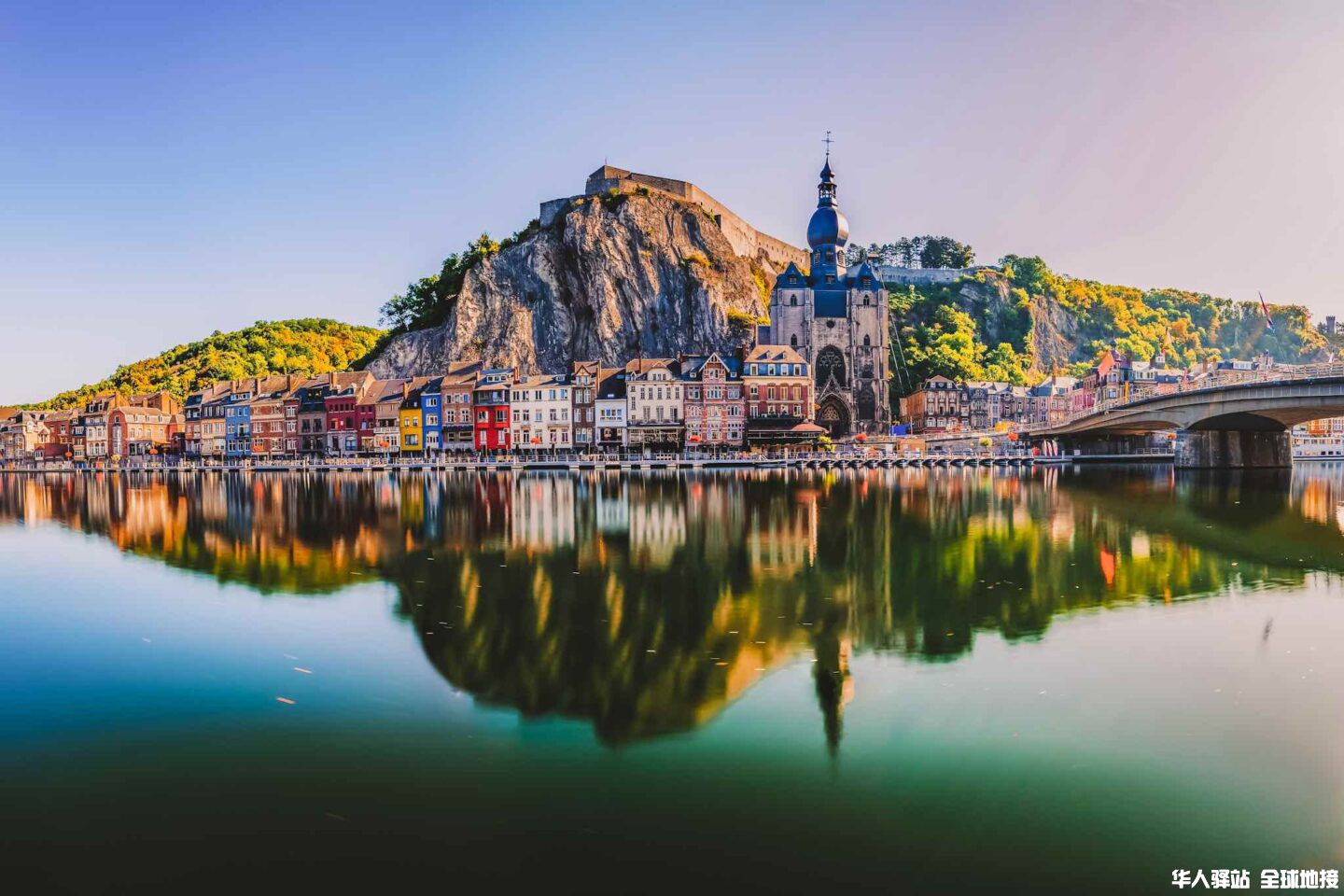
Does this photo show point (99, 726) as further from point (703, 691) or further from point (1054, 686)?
point (1054, 686)

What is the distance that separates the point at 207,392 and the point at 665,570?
291 ft

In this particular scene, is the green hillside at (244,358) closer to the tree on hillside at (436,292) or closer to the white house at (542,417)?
the tree on hillside at (436,292)

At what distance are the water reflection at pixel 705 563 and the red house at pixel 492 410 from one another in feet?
103

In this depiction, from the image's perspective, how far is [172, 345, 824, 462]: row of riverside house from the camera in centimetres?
7288

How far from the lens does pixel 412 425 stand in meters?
79.3

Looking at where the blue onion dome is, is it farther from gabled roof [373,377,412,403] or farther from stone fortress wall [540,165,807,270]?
gabled roof [373,377,412,403]

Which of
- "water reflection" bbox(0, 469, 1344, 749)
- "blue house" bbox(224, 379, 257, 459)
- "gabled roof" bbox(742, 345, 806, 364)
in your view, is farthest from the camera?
"blue house" bbox(224, 379, 257, 459)

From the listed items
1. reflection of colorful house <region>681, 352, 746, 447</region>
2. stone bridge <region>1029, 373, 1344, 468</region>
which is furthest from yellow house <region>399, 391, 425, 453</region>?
stone bridge <region>1029, 373, 1344, 468</region>

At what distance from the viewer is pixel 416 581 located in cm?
1830

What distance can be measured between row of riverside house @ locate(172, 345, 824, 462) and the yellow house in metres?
0.08

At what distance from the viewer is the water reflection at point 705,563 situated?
38.9 feet

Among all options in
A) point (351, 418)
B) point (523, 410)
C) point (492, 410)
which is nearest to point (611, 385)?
point (523, 410)

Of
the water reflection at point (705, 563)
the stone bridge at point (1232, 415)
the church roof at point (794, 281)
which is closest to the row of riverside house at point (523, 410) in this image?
the church roof at point (794, 281)

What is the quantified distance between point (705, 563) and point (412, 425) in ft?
210
